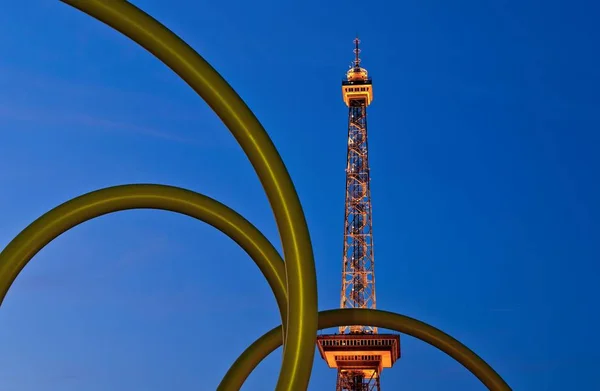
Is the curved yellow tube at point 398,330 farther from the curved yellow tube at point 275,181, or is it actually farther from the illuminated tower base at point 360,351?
the illuminated tower base at point 360,351

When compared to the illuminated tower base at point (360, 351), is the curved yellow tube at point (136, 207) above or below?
below

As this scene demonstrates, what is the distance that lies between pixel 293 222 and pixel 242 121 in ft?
4.59

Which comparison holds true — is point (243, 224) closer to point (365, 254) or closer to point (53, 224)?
point (53, 224)

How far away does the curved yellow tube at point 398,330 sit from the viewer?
15086 millimetres

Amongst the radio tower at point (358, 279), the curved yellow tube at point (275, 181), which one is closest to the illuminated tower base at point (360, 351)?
the radio tower at point (358, 279)

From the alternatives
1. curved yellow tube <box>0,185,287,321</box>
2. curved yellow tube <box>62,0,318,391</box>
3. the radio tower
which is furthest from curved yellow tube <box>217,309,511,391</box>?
the radio tower

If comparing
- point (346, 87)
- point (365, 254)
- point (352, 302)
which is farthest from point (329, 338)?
point (346, 87)

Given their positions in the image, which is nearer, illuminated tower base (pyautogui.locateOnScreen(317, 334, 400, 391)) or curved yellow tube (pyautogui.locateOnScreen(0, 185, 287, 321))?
curved yellow tube (pyautogui.locateOnScreen(0, 185, 287, 321))

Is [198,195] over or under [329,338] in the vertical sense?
under

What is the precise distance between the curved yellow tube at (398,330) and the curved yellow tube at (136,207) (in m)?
1.84

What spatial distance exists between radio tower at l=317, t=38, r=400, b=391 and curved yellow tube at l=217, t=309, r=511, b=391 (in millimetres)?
81222

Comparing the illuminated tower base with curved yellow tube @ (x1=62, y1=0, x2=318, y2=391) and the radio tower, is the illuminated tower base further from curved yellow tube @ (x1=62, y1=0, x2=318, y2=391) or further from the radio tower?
curved yellow tube @ (x1=62, y1=0, x2=318, y2=391)

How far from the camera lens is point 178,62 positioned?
10438 millimetres

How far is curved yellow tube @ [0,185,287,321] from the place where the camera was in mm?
13195
